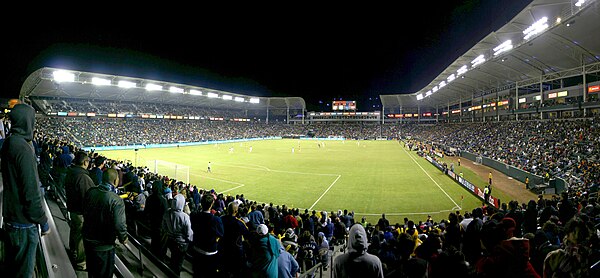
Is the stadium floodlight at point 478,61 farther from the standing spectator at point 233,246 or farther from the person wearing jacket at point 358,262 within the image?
the person wearing jacket at point 358,262

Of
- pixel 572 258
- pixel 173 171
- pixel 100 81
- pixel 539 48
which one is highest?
pixel 100 81

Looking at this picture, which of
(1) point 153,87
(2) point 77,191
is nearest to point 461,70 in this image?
(2) point 77,191

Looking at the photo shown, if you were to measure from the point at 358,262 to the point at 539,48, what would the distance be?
39977mm

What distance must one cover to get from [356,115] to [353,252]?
396 ft

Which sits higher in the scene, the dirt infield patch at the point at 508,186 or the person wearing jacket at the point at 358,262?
the person wearing jacket at the point at 358,262

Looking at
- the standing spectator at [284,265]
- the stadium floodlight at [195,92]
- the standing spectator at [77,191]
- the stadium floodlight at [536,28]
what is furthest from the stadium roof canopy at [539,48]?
the stadium floodlight at [195,92]

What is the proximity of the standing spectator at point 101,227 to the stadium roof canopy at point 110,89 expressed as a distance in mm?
55441

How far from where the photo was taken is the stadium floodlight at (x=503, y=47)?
A: 113ft

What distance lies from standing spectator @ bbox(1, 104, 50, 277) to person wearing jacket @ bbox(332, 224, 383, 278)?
301 centimetres

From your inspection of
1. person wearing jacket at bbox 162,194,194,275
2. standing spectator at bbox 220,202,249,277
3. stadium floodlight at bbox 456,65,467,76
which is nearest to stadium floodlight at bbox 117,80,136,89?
stadium floodlight at bbox 456,65,467,76

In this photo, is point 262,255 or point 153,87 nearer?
point 262,255

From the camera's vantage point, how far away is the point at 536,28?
28.1m

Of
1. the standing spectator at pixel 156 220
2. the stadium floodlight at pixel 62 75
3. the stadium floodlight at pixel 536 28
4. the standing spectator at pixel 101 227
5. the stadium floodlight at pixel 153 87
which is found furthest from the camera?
the stadium floodlight at pixel 153 87

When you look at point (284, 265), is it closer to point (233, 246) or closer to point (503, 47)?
point (233, 246)
